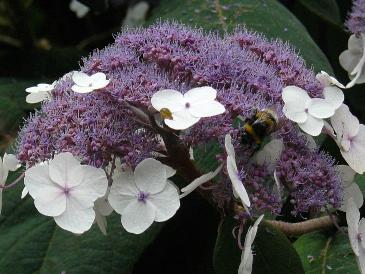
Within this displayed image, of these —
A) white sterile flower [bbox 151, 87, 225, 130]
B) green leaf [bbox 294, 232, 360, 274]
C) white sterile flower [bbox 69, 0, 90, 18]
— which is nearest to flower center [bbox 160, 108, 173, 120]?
white sterile flower [bbox 151, 87, 225, 130]

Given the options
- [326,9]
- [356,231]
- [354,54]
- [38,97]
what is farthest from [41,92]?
[326,9]

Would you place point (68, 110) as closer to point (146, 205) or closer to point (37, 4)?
point (146, 205)

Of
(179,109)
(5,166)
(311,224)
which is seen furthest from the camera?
(311,224)

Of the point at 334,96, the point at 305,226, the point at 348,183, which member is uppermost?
the point at 334,96

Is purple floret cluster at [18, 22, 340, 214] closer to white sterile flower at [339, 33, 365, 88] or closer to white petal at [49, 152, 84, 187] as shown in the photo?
white petal at [49, 152, 84, 187]

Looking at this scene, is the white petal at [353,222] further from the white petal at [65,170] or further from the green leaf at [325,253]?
the white petal at [65,170]

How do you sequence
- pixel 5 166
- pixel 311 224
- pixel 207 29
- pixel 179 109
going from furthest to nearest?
pixel 207 29, pixel 311 224, pixel 5 166, pixel 179 109

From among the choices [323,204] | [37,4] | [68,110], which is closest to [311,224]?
[323,204]

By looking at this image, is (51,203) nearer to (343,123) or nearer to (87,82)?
(87,82)
